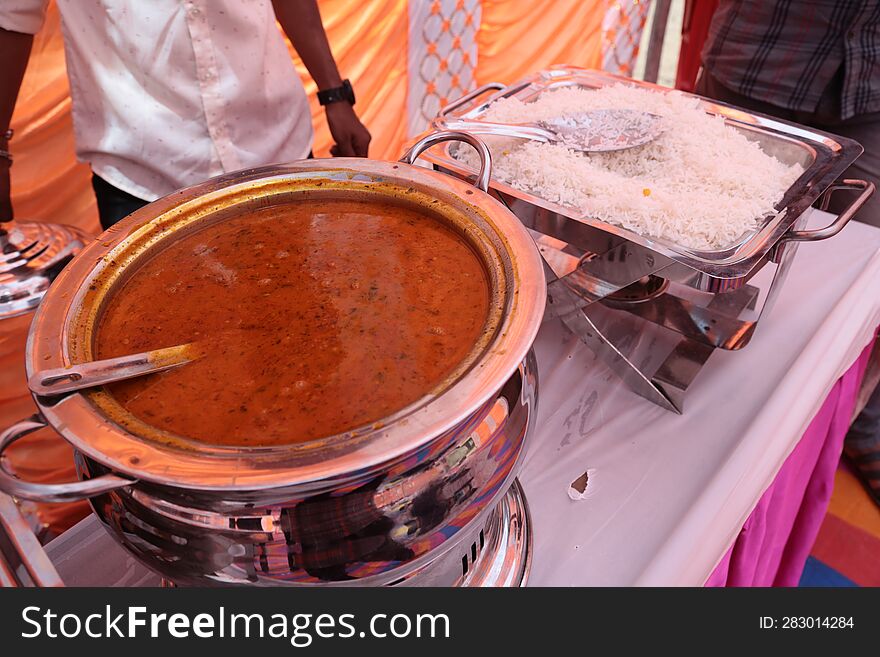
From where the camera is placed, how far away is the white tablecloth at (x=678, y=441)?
0.82 metres

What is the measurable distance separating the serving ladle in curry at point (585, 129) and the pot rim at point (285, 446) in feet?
1.07

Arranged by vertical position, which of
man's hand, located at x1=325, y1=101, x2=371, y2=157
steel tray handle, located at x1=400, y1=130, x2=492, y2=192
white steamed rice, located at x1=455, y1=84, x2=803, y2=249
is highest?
steel tray handle, located at x1=400, y1=130, x2=492, y2=192

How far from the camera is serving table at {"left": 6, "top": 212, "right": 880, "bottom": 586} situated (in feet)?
2.72

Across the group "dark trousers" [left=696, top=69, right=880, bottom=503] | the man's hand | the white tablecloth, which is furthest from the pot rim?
"dark trousers" [left=696, top=69, right=880, bottom=503]

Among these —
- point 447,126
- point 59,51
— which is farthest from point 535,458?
point 59,51

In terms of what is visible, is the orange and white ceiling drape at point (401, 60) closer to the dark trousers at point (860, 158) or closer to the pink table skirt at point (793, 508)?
the dark trousers at point (860, 158)

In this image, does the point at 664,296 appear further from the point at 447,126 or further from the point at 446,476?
the point at 446,476

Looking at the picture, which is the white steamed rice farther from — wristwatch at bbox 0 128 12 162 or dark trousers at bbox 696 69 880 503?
wristwatch at bbox 0 128 12 162

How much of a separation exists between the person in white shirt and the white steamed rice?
20.3 inches

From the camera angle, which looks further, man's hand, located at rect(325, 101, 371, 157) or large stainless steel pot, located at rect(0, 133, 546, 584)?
man's hand, located at rect(325, 101, 371, 157)

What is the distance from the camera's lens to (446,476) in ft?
1.86

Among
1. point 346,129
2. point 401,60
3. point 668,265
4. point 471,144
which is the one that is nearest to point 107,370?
point 471,144

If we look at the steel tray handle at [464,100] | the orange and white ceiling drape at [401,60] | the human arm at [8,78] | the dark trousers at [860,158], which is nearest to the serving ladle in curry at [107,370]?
the steel tray handle at [464,100]

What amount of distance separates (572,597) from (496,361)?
1.22ft
